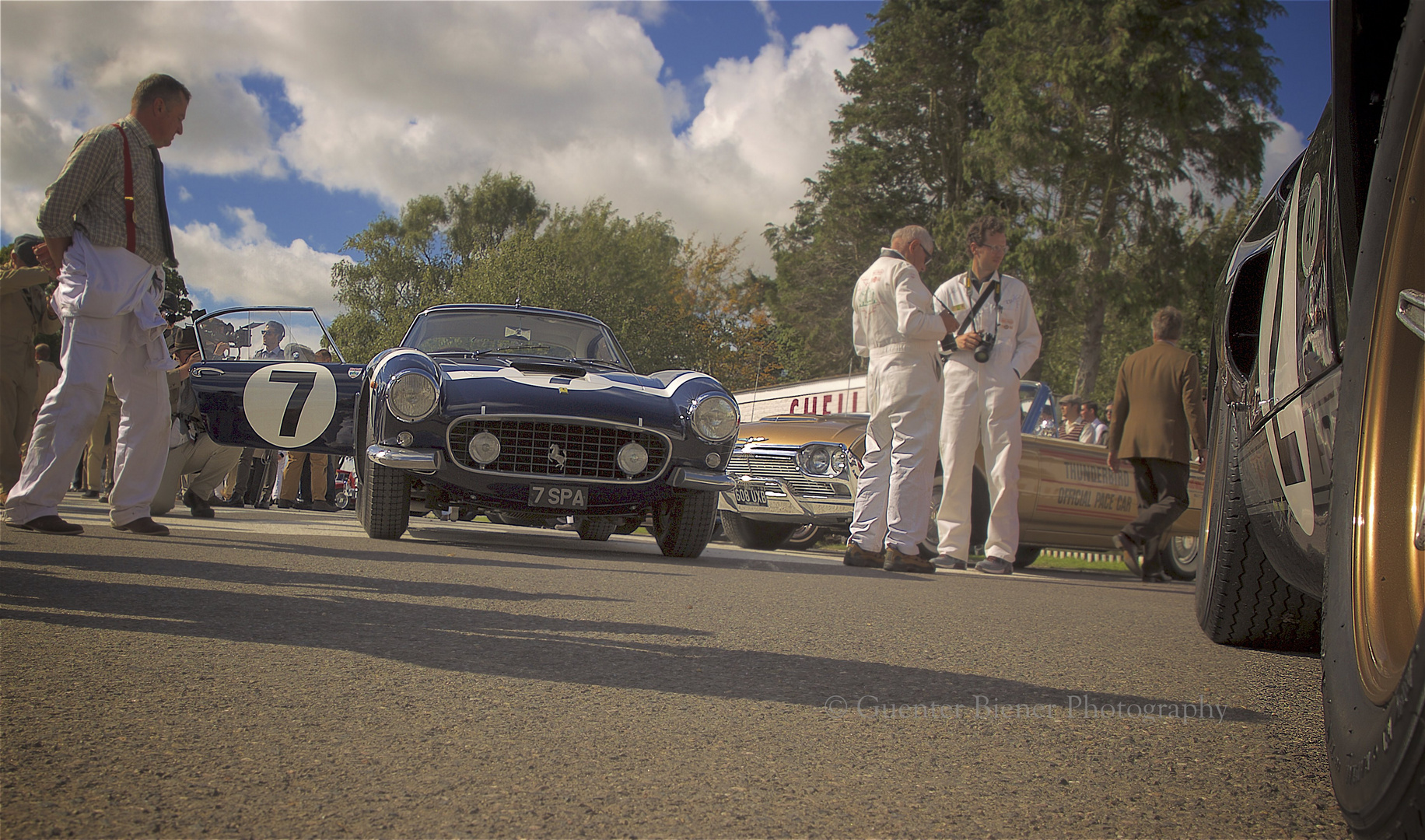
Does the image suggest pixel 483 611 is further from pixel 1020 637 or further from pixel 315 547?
pixel 315 547

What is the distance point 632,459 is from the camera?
539 centimetres

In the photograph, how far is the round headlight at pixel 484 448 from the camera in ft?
17.0

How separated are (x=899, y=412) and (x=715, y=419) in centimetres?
111

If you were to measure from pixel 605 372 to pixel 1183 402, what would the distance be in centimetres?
369

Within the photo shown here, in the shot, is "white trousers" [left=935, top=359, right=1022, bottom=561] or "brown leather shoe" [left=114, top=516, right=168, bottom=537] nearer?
"brown leather shoe" [left=114, top=516, right=168, bottom=537]

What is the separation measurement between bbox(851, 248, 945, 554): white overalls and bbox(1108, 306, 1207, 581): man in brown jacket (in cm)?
154

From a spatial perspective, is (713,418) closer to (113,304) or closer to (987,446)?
(987,446)

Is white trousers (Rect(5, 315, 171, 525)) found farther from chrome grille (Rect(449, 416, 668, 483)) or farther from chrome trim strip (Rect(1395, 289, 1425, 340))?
chrome trim strip (Rect(1395, 289, 1425, 340))

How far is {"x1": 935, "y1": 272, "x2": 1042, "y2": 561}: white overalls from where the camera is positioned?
611 cm

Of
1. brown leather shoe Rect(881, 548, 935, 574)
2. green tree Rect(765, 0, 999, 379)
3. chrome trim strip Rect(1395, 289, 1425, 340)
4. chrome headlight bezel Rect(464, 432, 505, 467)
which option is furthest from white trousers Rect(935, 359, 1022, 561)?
green tree Rect(765, 0, 999, 379)

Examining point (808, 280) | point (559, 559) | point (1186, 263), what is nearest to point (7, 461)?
point (559, 559)

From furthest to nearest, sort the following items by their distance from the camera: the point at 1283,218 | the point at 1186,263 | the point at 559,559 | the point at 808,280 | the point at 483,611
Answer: the point at 808,280
the point at 1186,263
the point at 559,559
the point at 483,611
the point at 1283,218

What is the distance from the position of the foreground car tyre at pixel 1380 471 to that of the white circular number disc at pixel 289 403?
590 centimetres

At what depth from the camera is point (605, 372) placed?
605 cm
